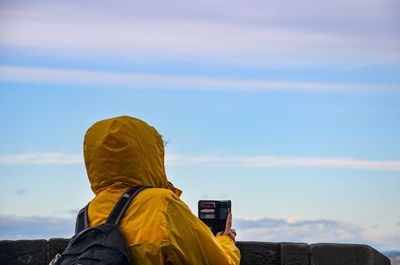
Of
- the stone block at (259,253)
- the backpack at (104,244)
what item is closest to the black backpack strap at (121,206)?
the backpack at (104,244)

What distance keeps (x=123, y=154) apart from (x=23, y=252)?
4.85 meters

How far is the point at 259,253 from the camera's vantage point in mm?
8211

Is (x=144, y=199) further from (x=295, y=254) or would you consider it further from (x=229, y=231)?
(x=295, y=254)

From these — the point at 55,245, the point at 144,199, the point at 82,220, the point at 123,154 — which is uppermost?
the point at 123,154

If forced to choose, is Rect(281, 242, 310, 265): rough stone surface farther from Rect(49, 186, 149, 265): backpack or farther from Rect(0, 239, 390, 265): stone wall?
Rect(49, 186, 149, 265): backpack

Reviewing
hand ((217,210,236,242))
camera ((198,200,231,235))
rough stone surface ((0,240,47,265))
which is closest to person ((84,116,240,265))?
hand ((217,210,236,242))

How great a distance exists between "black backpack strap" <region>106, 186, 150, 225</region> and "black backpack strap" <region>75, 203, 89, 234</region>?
0.25 meters

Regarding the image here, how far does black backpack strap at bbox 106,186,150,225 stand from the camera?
4.48m

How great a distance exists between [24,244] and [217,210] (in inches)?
164

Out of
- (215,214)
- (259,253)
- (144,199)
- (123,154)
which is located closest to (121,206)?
(144,199)

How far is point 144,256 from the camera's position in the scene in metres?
4.36

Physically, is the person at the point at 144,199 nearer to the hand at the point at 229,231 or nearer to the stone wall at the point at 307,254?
the hand at the point at 229,231

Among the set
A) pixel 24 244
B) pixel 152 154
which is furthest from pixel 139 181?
pixel 24 244

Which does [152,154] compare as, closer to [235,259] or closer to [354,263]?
[235,259]
